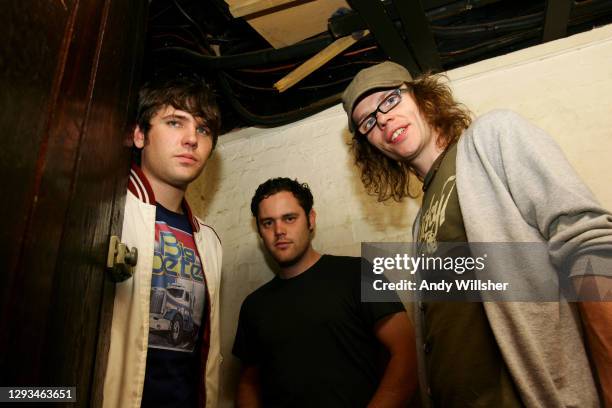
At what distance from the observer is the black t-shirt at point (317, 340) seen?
1.37 m

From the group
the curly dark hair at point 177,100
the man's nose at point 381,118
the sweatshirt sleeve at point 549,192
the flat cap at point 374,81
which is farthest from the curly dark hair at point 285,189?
the sweatshirt sleeve at point 549,192

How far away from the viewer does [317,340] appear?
146 cm

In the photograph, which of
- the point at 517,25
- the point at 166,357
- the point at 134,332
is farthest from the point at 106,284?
the point at 517,25

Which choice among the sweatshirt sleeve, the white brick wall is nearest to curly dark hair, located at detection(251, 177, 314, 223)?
the white brick wall

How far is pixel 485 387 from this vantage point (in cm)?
85

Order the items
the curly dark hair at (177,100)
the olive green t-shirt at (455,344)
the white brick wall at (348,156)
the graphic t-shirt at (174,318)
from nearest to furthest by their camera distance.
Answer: the olive green t-shirt at (455,344) → the graphic t-shirt at (174,318) → the curly dark hair at (177,100) → the white brick wall at (348,156)

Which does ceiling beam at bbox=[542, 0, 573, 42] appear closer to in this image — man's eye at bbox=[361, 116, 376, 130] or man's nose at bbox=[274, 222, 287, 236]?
man's eye at bbox=[361, 116, 376, 130]

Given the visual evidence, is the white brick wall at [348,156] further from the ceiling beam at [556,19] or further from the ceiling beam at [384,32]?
the ceiling beam at [384,32]

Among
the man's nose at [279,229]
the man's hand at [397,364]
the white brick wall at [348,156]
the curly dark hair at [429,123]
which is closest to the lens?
the man's hand at [397,364]

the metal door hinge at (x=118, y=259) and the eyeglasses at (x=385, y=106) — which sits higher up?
the eyeglasses at (x=385, y=106)

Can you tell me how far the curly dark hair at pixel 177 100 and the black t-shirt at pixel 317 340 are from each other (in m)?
0.82

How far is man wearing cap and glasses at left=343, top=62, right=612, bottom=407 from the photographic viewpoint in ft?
2.42

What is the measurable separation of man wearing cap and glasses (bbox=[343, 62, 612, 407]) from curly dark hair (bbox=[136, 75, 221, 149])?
3.23ft

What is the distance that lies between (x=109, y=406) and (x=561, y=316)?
110 cm
